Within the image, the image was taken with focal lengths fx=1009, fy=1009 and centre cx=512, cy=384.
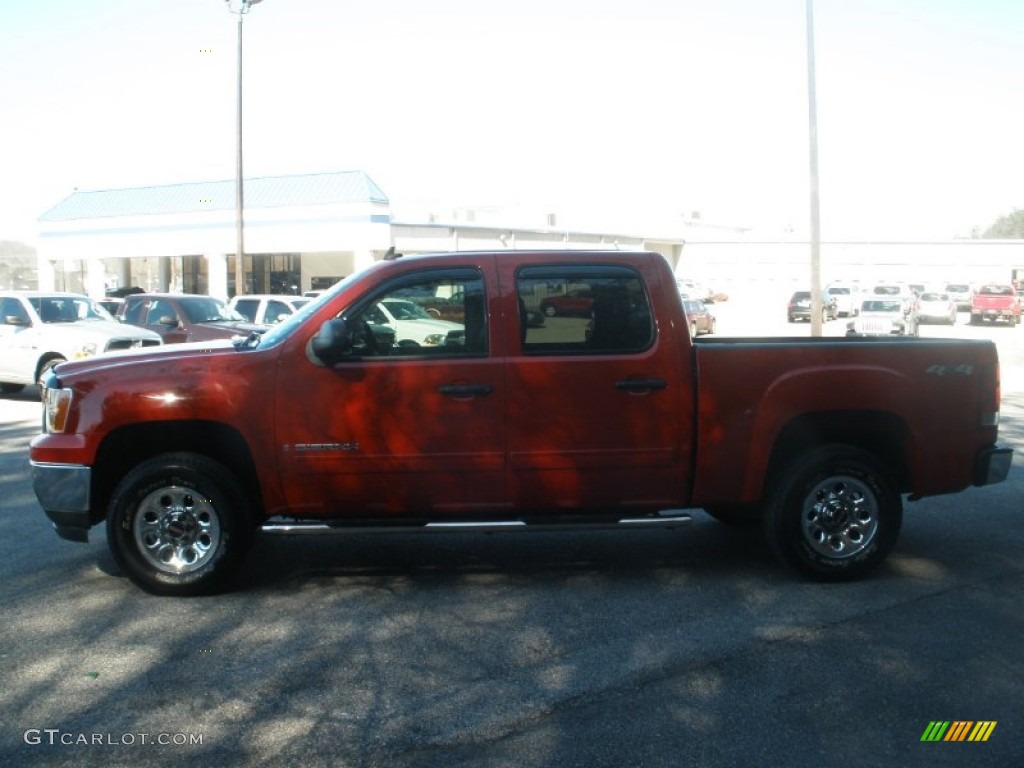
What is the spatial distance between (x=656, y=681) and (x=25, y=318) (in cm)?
1466

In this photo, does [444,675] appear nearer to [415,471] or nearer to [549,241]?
[415,471]

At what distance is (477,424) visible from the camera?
596 centimetres

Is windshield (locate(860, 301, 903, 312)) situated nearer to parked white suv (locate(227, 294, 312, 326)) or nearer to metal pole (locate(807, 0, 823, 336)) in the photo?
metal pole (locate(807, 0, 823, 336))

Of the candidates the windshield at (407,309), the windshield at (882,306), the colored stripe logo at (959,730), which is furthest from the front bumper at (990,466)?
the windshield at (882,306)

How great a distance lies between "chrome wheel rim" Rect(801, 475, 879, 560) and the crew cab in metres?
43.5

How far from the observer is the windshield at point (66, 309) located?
16797mm

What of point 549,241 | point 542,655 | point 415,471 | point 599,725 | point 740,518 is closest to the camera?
point 599,725

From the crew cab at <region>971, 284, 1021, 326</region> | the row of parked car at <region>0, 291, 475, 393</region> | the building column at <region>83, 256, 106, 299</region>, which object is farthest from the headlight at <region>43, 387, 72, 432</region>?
the building column at <region>83, 256, 106, 299</region>

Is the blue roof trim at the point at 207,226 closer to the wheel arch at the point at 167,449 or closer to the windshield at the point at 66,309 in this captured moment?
the windshield at the point at 66,309

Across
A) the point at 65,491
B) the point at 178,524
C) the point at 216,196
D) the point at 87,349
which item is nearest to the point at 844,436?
the point at 178,524

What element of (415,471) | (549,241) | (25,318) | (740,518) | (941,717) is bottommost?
(941,717)

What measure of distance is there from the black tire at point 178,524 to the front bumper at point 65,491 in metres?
0.17

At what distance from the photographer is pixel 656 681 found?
484 cm

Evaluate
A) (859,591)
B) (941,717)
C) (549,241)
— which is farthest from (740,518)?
(549,241)
